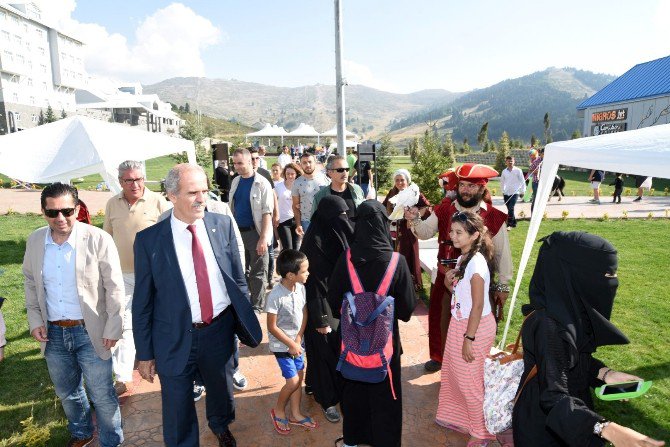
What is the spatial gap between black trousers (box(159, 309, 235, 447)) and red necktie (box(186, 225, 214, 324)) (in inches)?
5.9

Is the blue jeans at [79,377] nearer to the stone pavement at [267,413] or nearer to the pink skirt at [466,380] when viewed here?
the stone pavement at [267,413]

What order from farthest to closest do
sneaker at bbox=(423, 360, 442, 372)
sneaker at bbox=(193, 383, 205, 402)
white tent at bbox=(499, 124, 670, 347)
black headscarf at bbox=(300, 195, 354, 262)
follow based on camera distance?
sneaker at bbox=(423, 360, 442, 372) < sneaker at bbox=(193, 383, 205, 402) < black headscarf at bbox=(300, 195, 354, 262) < white tent at bbox=(499, 124, 670, 347)

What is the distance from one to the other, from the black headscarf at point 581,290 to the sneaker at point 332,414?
232 centimetres

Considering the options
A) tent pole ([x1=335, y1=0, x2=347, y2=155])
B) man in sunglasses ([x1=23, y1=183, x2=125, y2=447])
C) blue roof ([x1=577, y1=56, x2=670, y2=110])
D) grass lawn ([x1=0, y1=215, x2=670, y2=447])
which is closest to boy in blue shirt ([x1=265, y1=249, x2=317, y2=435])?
man in sunglasses ([x1=23, y1=183, x2=125, y2=447])

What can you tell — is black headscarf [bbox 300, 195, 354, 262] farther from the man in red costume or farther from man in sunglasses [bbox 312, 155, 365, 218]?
man in sunglasses [bbox 312, 155, 365, 218]

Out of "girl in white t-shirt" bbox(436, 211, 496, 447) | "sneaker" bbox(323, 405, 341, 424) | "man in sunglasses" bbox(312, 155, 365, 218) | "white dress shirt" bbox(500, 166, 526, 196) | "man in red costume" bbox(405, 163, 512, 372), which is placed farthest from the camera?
"white dress shirt" bbox(500, 166, 526, 196)

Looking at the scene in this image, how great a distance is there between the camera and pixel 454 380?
3.43 m

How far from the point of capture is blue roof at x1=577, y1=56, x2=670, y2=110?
3063 centimetres

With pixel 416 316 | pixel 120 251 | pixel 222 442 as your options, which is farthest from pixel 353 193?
pixel 222 442

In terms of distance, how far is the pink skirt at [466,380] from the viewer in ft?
10.8

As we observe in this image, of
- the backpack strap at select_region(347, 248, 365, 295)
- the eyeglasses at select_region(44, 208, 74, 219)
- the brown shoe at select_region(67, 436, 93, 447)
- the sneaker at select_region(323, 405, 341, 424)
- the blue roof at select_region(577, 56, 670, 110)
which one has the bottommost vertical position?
the sneaker at select_region(323, 405, 341, 424)

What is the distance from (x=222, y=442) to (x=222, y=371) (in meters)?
0.69

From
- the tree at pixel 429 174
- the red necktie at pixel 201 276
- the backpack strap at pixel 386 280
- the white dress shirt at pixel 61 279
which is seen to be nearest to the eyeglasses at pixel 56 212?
the white dress shirt at pixel 61 279

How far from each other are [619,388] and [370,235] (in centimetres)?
158
